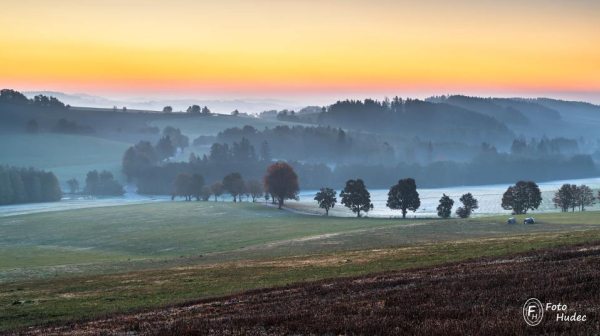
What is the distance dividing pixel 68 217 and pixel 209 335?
13245 cm

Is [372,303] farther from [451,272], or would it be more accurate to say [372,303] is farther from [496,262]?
[496,262]

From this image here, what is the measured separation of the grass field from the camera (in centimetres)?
3812

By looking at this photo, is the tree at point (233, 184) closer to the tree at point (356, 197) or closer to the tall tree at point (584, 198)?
the tree at point (356, 197)

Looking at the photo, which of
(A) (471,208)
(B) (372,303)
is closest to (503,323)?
(B) (372,303)

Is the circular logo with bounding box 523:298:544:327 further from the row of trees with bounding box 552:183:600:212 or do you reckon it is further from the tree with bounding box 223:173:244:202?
the tree with bounding box 223:173:244:202

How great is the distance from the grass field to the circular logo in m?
21.2

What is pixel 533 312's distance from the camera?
15969mm

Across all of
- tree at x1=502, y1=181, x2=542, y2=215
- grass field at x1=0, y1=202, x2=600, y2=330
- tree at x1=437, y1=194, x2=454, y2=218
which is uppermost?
tree at x1=502, y1=181, x2=542, y2=215

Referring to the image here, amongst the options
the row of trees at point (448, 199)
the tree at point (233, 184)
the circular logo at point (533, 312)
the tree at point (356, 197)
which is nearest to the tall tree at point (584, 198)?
the row of trees at point (448, 199)

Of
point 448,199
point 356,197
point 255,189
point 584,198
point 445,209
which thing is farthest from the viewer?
point 255,189

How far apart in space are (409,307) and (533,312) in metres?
4.26

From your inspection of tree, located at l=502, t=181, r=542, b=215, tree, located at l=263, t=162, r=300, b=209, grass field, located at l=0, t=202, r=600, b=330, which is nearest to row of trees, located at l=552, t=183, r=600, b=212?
tree, located at l=502, t=181, r=542, b=215

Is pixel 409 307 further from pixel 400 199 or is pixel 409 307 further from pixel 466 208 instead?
pixel 466 208

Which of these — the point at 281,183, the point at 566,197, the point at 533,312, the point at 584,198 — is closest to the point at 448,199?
the point at 566,197
